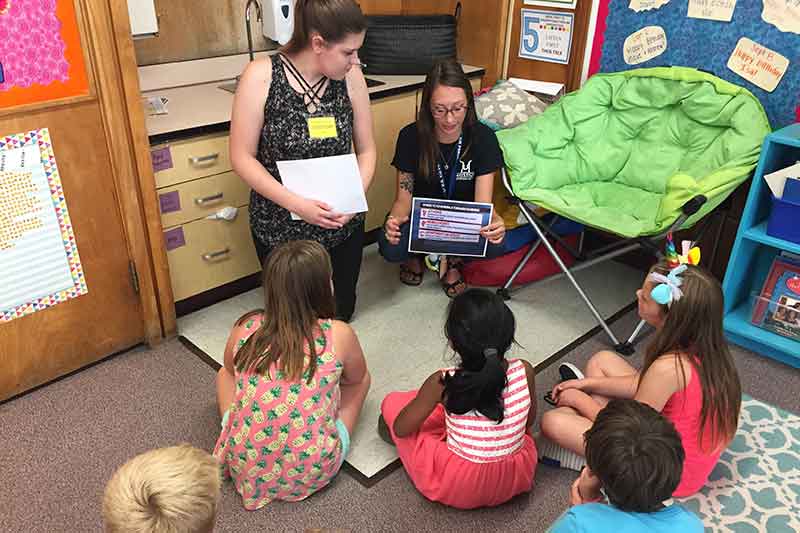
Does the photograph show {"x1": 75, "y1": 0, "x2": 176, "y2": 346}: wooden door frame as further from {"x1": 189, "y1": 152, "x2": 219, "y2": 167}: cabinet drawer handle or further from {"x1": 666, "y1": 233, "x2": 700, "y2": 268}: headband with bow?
{"x1": 666, "y1": 233, "x2": 700, "y2": 268}: headband with bow

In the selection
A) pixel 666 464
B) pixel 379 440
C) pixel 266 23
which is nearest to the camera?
pixel 666 464

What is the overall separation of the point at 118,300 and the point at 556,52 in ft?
7.18

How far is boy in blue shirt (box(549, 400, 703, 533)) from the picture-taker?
3.91 feet

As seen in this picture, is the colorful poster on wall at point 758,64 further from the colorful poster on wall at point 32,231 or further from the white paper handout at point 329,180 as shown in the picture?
the colorful poster on wall at point 32,231

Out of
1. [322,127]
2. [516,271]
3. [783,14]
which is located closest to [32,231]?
[322,127]

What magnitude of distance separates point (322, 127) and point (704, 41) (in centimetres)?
161

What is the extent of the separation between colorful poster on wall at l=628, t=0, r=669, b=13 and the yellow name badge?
1.46 m

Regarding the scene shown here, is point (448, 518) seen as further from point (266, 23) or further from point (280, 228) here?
point (266, 23)

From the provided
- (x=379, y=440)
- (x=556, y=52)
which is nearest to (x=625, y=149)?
(x=556, y=52)

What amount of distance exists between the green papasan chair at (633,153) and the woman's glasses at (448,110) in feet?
0.92

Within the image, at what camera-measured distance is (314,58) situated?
2.17m

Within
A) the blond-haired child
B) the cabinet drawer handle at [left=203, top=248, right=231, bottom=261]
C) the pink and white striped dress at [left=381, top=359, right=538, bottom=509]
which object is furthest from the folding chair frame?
the blond-haired child

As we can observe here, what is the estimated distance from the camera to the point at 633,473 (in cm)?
119

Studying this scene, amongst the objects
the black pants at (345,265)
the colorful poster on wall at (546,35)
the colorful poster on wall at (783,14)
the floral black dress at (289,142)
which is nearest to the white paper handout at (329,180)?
the floral black dress at (289,142)
